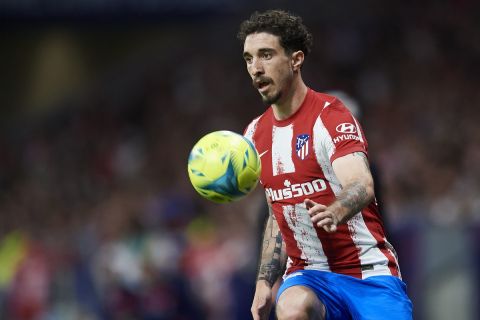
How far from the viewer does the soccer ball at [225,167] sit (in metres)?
5.33

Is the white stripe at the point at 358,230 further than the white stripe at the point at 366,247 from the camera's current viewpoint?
No

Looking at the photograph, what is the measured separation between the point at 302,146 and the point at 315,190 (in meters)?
0.24

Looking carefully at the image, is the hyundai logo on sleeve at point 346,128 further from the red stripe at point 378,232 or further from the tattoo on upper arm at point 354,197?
the red stripe at point 378,232

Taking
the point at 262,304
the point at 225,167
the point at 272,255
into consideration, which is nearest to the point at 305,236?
the point at 272,255

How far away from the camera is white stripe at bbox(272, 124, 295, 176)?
556 cm

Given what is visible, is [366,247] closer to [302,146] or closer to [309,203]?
[302,146]

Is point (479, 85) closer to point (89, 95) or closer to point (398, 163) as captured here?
point (398, 163)

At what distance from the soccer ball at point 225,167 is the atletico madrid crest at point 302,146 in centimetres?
23

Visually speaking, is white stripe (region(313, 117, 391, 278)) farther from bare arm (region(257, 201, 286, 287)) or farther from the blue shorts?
bare arm (region(257, 201, 286, 287))

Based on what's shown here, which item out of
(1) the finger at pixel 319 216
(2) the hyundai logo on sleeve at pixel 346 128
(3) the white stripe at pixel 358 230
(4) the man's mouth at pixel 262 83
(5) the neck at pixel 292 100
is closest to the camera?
(1) the finger at pixel 319 216

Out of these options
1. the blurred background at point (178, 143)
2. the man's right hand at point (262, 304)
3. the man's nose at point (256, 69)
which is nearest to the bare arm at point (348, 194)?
the man's nose at point (256, 69)

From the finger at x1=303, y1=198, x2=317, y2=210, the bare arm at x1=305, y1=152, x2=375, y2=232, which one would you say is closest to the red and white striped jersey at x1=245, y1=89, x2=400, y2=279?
the bare arm at x1=305, y1=152, x2=375, y2=232

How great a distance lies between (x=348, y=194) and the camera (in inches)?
198

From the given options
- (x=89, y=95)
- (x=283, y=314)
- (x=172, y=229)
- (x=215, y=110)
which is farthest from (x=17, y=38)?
(x=283, y=314)
